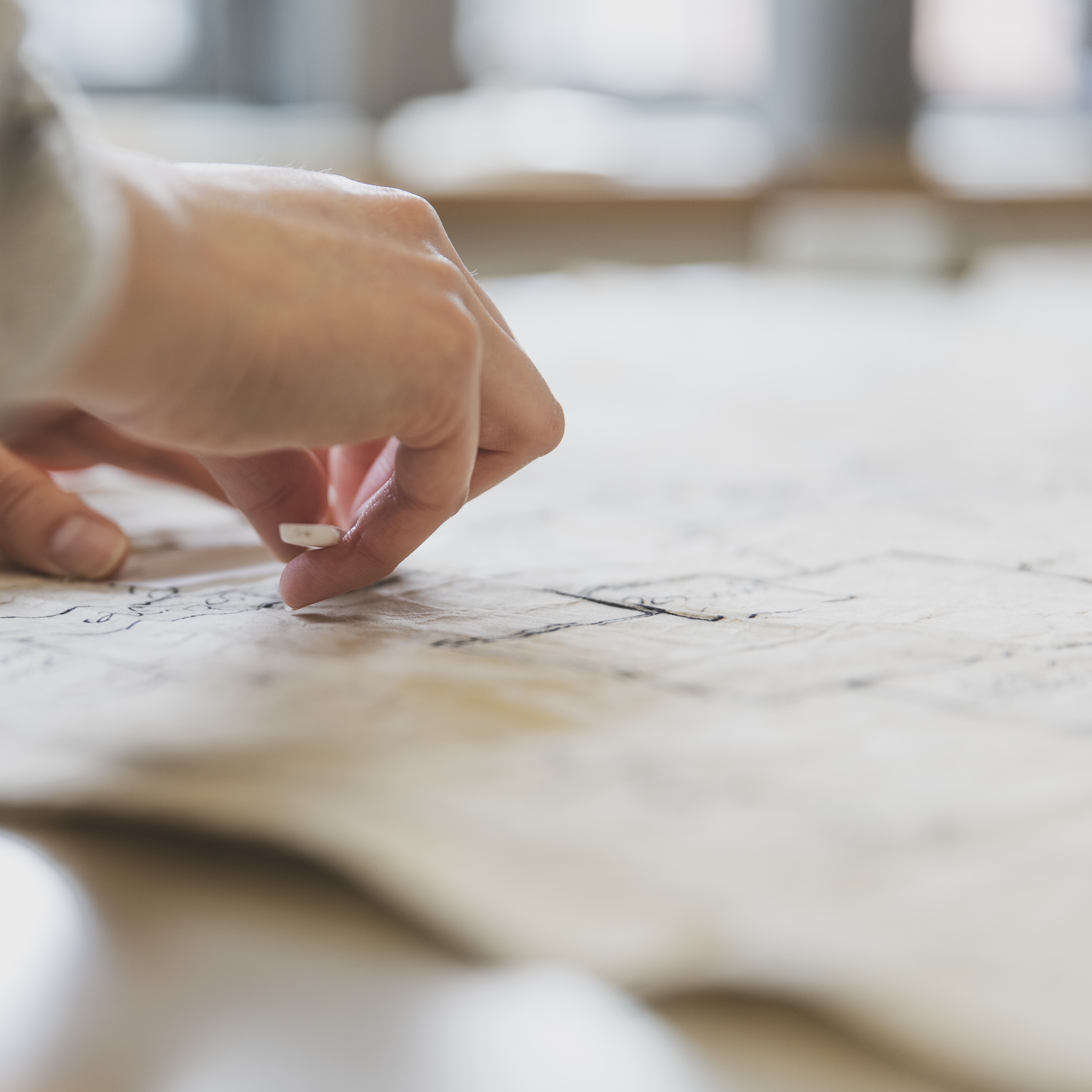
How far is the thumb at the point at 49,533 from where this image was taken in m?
0.53

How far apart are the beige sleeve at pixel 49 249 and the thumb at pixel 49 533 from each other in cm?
21

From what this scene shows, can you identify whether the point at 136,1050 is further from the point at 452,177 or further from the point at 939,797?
the point at 452,177

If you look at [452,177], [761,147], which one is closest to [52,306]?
[452,177]

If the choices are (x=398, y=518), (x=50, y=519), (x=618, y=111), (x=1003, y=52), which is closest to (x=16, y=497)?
(x=50, y=519)

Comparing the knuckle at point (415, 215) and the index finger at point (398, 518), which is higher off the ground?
the knuckle at point (415, 215)

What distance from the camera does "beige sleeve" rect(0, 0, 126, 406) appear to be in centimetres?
32

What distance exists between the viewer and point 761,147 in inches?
139

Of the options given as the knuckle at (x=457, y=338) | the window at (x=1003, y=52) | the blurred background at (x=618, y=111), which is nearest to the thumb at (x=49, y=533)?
the knuckle at (x=457, y=338)

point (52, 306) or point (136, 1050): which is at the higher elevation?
point (52, 306)

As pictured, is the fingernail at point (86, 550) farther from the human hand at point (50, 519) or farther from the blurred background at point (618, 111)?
the blurred background at point (618, 111)

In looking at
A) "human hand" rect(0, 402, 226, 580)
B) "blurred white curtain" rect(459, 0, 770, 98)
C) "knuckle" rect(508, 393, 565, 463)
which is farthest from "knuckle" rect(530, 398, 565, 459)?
"blurred white curtain" rect(459, 0, 770, 98)

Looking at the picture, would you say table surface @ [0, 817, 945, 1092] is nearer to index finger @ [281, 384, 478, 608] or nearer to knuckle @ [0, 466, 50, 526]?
index finger @ [281, 384, 478, 608]

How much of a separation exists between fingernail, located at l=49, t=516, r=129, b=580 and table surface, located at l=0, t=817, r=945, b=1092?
0.25 m

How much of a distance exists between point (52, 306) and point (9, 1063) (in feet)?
0.59
